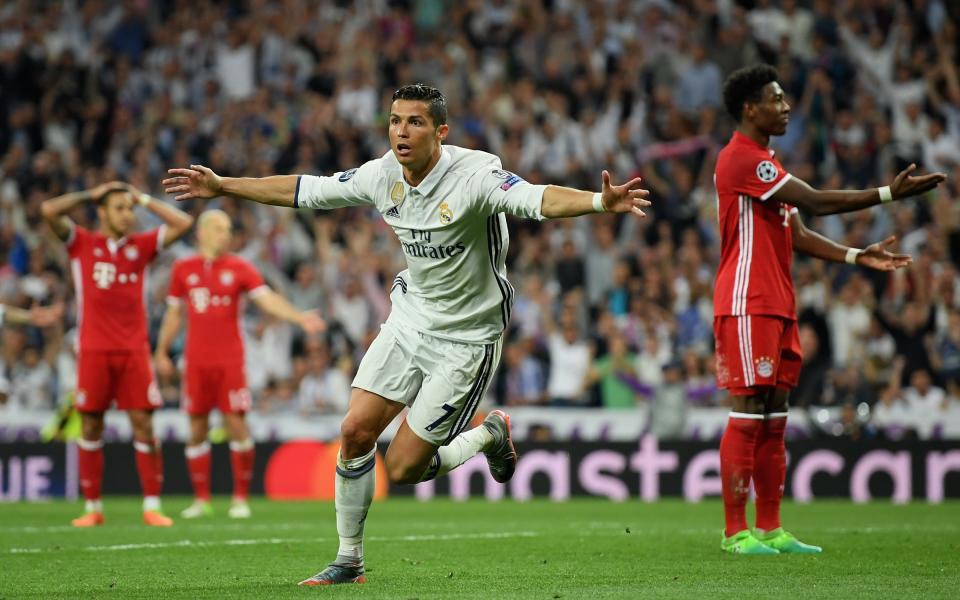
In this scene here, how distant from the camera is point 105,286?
11977 millimetres

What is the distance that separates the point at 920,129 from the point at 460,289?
1311cm

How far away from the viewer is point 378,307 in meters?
19.2

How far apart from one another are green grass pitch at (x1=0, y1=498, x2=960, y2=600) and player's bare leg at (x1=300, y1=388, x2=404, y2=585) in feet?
0.65

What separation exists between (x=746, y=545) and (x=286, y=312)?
580 centimetres

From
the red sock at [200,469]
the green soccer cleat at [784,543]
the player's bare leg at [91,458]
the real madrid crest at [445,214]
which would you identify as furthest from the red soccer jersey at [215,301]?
the real madrid crest at [445,214]

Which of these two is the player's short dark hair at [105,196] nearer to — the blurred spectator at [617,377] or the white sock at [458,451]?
the white sock at [458,451]

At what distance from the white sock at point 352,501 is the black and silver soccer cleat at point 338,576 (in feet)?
0.14

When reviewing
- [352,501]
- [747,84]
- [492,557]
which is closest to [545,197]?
[352,501]

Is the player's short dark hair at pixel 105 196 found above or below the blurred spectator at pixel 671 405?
above

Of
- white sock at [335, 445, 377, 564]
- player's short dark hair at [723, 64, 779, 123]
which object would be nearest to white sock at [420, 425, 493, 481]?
white sock at [335, 445, 377, 564]

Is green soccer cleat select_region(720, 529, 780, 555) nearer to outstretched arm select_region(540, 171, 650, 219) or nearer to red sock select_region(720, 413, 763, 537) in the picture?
red sock select_region(720, 413, 763, 537)

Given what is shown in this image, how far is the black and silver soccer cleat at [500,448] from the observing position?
8305mm

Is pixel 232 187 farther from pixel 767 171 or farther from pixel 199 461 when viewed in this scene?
pixel 199 461

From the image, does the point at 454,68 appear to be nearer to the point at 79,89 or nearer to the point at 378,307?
the point at 378,307
